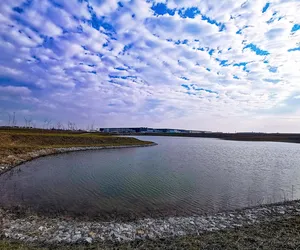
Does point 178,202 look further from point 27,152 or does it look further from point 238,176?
point 27,152

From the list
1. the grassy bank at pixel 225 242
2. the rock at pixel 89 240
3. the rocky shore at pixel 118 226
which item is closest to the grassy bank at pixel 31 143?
the rocky shore at pixel 118 226

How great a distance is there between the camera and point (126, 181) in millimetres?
19438

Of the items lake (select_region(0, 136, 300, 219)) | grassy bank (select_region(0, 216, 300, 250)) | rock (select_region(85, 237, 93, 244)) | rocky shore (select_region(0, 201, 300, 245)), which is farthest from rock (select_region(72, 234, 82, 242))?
lake (select_region(0, 136, 300, 219))

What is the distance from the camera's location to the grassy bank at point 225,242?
7184 millimetres

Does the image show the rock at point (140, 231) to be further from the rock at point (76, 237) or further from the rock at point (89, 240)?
the rock at point (76, 237)

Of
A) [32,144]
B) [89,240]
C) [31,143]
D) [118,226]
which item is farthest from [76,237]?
[31,143]

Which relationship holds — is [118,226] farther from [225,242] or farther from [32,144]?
[32,144]

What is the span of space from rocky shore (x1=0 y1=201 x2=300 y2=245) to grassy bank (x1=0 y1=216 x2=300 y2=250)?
59 centimetres

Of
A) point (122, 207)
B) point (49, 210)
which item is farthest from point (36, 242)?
point (122, 207)

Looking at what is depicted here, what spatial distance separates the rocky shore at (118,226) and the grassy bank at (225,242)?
589 mm

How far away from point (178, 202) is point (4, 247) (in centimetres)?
966

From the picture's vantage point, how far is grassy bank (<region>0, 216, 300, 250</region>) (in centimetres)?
718

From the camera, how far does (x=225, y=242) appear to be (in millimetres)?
7555

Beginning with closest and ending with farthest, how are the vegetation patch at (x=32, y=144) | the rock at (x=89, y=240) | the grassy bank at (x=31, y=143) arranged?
the rock at (x=89, y=240)
the vegetation patch at (x=32, y=144)
the grassy bank at (x=31, y=143)
